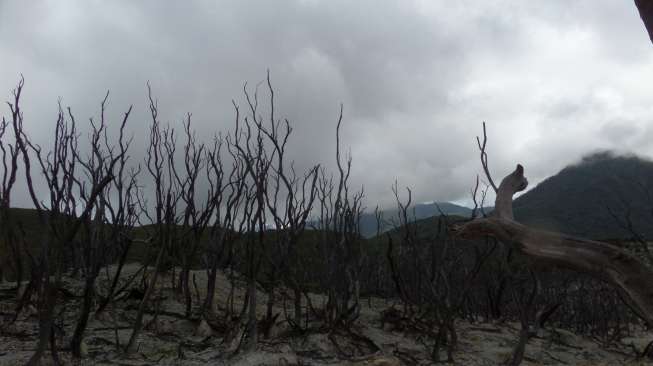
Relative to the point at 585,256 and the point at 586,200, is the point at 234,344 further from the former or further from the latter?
the point at 586,200

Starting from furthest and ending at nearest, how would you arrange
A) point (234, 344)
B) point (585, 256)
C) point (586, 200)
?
point (586, 200)
point (234, 344)
point (585, 256)

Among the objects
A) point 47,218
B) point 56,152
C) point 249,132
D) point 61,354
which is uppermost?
point 249,132

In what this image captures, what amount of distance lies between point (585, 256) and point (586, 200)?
122736 millimetres

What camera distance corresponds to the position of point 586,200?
111 metres

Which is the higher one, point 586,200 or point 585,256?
point 586,200

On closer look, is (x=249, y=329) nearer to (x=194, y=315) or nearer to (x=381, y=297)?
(x=194, y=315)

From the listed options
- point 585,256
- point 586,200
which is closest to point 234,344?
point 585,256

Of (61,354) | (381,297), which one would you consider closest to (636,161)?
(381,297)

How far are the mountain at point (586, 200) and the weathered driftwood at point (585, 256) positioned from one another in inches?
2819

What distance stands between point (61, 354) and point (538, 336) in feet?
24.8

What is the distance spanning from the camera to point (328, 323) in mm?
6242

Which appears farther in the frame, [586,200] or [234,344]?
[586,200]

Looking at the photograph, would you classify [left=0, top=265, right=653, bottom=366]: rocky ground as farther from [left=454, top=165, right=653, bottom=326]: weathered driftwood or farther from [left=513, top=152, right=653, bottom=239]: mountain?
[left=513, top=152, right=653, bottom=239]: mountain

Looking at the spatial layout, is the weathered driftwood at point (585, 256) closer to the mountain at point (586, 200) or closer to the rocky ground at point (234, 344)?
the rocky ground at point (234, 344)
